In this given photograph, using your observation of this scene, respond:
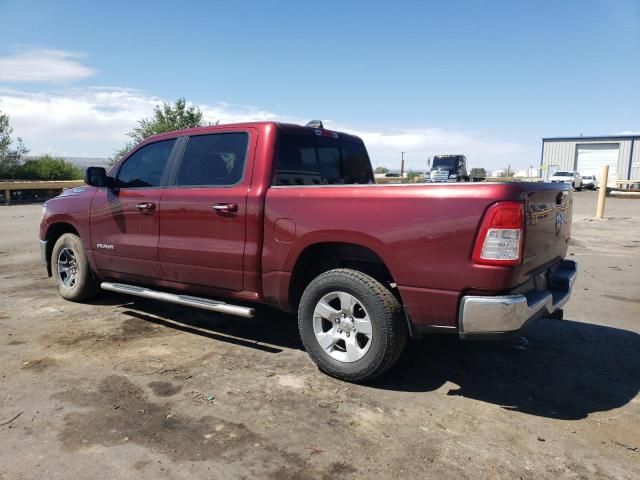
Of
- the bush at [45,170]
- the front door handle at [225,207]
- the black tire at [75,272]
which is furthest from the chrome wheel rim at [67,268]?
the bush at [45,170]

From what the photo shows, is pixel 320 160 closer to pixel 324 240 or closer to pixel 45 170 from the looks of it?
pixel 324 240

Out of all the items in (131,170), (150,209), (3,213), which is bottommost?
(3,213)

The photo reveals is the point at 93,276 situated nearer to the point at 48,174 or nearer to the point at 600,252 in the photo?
the point at 600,252

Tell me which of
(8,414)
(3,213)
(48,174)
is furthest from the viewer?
(48,174)

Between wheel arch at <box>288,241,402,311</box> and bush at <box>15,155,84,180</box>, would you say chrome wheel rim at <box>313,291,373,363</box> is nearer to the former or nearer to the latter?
wheel arch at <box>288,241,402,311</box>

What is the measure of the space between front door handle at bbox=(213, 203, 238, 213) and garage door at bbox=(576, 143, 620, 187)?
58072mm

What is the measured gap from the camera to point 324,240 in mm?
3787

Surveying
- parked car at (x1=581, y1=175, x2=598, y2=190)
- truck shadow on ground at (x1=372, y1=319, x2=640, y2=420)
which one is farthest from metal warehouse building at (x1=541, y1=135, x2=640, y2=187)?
truck shadow on ground at (x1=372, y1=319, x2=640, y2=420)

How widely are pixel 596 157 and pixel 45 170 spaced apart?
52735 millimetres

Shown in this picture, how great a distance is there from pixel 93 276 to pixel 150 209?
1.49 meters

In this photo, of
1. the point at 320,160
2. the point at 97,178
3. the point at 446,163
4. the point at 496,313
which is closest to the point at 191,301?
the point at 320,160

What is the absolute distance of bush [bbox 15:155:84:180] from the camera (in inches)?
1137

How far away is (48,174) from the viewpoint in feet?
96.4

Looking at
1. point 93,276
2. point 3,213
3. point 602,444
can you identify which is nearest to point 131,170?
point 93,276
